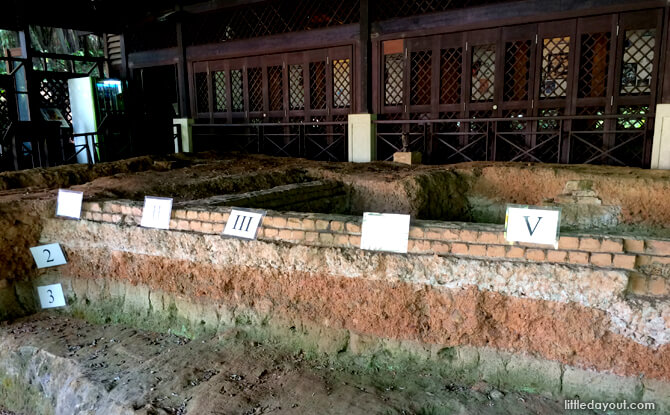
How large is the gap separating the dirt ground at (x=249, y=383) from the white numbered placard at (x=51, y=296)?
0.60 m

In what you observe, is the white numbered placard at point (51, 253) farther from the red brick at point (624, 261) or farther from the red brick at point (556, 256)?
the red brick at point (624, 261)

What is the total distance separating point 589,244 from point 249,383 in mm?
2087

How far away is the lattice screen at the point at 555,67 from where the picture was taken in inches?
276

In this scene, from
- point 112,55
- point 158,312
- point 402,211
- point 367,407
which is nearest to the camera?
point 367,407

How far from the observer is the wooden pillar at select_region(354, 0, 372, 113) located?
27.5 feet

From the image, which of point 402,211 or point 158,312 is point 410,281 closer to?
point 158,312

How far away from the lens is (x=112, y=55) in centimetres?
1226

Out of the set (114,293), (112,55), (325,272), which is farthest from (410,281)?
(112,55)

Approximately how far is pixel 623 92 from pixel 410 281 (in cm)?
576

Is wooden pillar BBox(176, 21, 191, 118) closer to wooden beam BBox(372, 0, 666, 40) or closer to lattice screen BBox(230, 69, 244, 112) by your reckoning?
lattice screen BBox(230, 69, 244, 112)

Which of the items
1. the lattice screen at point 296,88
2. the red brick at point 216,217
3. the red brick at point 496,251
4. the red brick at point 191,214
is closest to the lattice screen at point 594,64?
the lattice screen at point 296,88

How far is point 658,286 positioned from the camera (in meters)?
2.40

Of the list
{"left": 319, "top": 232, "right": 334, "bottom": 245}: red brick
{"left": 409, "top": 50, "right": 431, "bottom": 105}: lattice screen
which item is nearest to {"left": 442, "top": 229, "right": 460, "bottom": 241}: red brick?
{"left": 319, "top": 232, "right": 334, "bottom": 245}: red brick

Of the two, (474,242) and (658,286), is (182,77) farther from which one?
(658,286)
